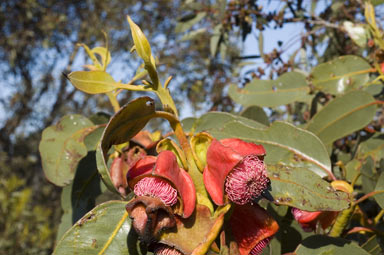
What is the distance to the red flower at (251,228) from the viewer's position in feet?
2.25

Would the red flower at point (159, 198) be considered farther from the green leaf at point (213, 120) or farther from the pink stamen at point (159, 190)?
the green leaf at point (213, 120)

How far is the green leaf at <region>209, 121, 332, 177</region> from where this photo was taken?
0.98m

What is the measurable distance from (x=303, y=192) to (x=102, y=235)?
0.35 meters

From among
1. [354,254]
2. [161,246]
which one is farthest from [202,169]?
[354,254]

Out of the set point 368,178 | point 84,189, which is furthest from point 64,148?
point 368,178

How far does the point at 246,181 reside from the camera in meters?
0.63

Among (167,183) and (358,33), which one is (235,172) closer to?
(167,183)

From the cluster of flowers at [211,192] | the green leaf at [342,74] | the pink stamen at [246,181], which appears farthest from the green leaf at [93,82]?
the green leaf at [342,74]

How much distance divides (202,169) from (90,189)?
479 millimetres

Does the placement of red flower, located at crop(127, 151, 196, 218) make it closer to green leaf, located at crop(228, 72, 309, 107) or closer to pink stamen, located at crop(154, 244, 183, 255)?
pink stamen, located at crop(154, 244, 183, 255)

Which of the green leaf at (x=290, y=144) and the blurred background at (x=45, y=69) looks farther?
the blurred background at (x=45, y=69)

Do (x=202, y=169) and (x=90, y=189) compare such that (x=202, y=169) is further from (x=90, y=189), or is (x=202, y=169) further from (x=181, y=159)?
(x=90, y=189)

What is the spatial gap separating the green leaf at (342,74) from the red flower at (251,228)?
0.85 m

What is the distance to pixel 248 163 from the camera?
2.16 ft
